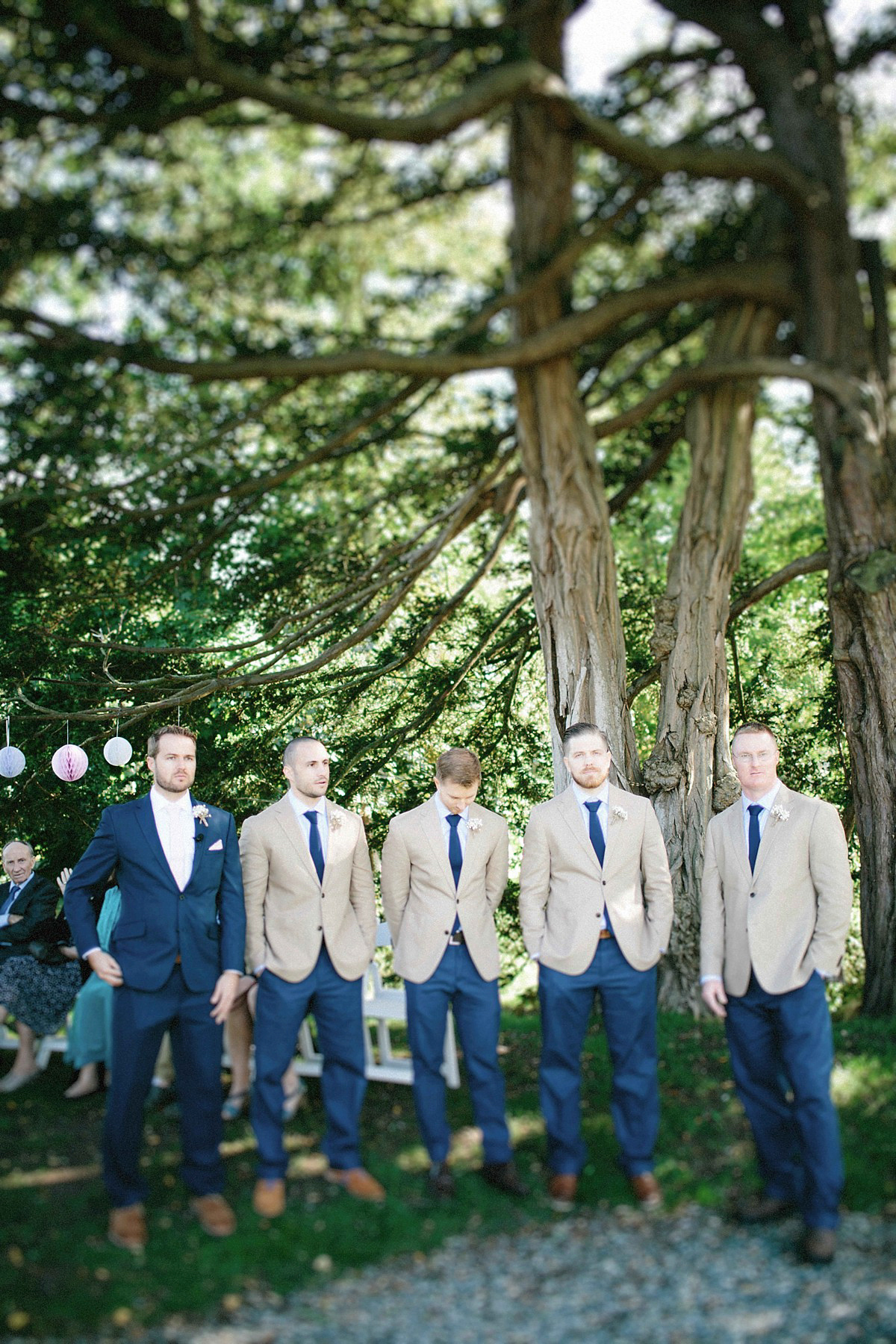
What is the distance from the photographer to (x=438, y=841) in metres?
4.99

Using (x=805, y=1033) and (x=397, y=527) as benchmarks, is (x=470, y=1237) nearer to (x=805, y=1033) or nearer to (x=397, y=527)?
(x=805, y=1033)

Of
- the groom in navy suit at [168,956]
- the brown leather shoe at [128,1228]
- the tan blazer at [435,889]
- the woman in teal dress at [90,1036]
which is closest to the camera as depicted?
the brown leather shoe at [128,1228]

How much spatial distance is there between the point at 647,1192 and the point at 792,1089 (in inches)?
29.9

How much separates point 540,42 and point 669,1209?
8847 millimetres

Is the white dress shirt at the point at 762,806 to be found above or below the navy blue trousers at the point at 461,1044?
above

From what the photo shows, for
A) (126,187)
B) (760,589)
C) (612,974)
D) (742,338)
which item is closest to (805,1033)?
(612,974)

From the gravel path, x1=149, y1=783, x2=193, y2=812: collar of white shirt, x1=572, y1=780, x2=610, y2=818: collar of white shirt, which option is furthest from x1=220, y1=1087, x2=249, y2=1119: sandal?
x1=572, y1=780, x2=610, y2=818: collar of white shirt

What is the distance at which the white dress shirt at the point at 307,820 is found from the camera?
497 cm

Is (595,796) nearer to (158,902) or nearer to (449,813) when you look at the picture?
(449,813)

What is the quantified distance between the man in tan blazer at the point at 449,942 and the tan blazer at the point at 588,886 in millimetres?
220

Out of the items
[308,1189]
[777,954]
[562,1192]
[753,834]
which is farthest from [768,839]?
[308,1189]

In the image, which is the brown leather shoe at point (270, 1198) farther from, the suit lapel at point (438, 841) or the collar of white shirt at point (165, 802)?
the collar of white shirt at point (165, 802)

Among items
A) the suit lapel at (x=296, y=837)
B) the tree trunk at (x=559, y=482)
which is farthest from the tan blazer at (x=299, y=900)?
the tree trunk at (x=559, y=482)

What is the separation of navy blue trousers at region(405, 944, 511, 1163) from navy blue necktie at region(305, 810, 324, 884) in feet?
2.27
